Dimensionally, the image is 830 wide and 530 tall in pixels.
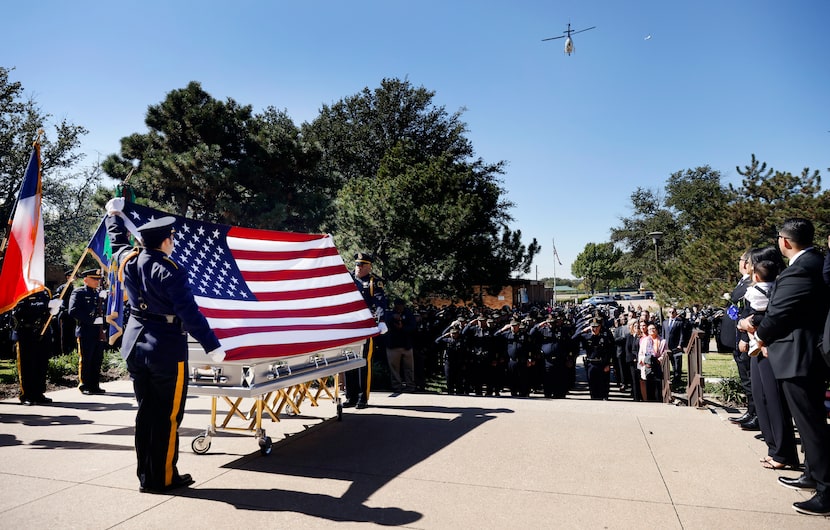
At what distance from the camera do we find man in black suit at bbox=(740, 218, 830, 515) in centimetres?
354

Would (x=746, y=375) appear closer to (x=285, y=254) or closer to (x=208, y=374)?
(x=285, y=254)

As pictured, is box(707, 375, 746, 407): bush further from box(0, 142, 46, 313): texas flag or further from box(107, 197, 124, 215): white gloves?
box(0, 142, 46, 313): texas flag


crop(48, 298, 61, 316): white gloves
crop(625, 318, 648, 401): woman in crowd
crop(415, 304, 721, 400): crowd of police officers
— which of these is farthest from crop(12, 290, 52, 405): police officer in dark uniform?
crop(625, 318, 648, 401): woman in crowd

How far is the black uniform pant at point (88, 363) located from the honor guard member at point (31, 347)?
1.77 feet

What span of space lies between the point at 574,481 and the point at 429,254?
1218cm

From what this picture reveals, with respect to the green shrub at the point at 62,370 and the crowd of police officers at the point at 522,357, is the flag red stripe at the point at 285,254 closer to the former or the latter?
the crowd of police officers at the point at 522,357

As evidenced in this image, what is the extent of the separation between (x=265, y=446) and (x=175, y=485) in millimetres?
876

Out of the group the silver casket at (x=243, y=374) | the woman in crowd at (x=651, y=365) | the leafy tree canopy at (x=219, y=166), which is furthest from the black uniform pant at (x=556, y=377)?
the leafy tree canopy at (x=219, y=166)

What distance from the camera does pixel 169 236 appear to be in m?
3.97

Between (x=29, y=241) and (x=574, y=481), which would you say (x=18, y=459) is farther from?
(x=574, y=481)

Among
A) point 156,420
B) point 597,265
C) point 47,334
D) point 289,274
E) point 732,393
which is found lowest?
point 732,393

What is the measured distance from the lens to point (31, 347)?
23.5ft

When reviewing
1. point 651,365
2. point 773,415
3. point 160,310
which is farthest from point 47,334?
point 651,365

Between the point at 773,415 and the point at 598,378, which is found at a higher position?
the point at 773,415
